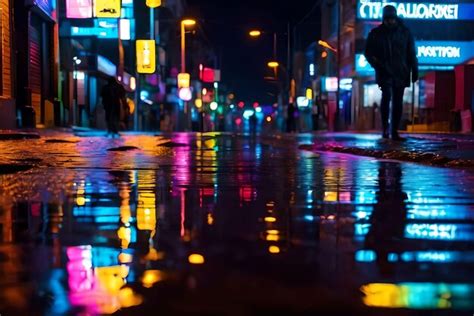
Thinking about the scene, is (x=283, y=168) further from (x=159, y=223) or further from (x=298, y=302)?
(x=298, y=302)

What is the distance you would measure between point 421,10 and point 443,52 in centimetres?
285

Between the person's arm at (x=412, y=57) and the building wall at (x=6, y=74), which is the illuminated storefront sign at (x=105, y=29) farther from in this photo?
the person's arm at (x=412, y=57)

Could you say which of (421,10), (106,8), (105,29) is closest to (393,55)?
(106,8)

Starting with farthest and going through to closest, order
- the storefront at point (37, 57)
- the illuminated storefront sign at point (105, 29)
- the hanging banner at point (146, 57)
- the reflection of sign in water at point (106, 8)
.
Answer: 1. the hanging banner at point (146, 57)
2. the illuminated storefront sign at point (105, 29)
3. the reflection of sign in water at point (106, 8)
4. the storefront at point (37, 57)

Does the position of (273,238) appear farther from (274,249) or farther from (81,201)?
(81,201)

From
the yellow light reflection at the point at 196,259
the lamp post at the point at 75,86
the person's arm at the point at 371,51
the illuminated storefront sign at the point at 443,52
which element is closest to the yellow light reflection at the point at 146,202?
the yellow light reflection at the point at 196,259

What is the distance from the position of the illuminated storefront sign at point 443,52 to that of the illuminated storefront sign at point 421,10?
1.49 metres

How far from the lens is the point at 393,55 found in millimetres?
11398

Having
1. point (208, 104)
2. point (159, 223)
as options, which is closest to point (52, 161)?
point (159, 223)

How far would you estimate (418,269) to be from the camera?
2453 millimetres

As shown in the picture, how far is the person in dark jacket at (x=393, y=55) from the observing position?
11359 mm

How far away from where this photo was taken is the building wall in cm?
1883

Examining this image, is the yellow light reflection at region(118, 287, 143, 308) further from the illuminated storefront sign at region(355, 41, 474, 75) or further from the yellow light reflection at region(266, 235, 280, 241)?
the illuminated storefront sign at region(355, 41, 474, 75)

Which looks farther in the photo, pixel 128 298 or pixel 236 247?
pixel 236 247
